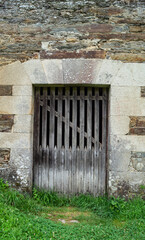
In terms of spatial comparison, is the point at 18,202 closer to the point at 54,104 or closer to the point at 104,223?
the point at 104,223

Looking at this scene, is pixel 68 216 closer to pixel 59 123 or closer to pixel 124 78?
pixel 59 123

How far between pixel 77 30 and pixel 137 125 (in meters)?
1.88

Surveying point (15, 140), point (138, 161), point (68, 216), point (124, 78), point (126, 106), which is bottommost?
point (68, 216)

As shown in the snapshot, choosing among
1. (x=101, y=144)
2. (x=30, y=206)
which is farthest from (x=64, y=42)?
(x=30, y=206)

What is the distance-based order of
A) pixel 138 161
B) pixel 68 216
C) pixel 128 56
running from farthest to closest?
pixel 128 56, pixel 138 161, pixel 68 216

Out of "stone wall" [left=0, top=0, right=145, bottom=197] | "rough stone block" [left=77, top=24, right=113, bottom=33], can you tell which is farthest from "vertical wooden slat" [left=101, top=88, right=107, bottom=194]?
"rough stone block" [left=77, top=24, right=113, bottom=33]

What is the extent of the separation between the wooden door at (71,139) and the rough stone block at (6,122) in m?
0.44

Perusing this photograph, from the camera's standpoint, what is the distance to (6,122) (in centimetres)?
402

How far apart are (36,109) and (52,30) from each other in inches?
54.2

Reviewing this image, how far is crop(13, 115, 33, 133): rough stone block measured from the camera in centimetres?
400

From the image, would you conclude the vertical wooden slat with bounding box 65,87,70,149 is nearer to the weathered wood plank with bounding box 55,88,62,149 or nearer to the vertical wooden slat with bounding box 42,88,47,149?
the weathered wood plank with bounding box 55,88,62,149

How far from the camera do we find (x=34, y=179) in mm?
4223

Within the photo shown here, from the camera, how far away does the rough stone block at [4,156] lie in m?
3.97

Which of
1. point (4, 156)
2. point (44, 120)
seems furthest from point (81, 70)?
point (4, 156)
